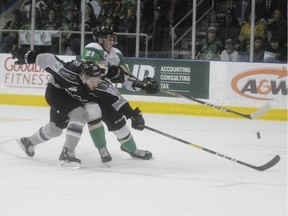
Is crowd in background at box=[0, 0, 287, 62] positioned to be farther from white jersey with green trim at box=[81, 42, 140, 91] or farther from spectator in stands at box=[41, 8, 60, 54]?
white jersey with green trim at box=[81, 42, 140, 91]

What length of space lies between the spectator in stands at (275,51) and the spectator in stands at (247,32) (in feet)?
0.50

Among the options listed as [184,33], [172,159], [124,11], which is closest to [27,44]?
[124,11]

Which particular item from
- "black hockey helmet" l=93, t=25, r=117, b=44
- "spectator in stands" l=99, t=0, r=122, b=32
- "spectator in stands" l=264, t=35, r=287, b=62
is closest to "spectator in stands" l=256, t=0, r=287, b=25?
"spectator in stands" l=264, t=35, r=287, b=62

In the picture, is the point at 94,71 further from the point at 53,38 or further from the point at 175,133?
the point at 53,38

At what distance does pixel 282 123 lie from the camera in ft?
30.6

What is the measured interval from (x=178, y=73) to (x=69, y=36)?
1994mm

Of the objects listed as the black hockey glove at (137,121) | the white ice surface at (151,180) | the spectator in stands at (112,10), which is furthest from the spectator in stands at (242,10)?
the black hockey glove at (137,121)

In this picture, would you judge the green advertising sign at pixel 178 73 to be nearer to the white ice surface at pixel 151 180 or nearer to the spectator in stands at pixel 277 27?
the spectator in stands at pixel 277 27

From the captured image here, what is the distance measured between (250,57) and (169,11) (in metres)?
1.67

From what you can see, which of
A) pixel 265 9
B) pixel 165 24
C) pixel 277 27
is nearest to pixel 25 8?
pixel 165 24

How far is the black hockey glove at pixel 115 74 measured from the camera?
602 centimetres

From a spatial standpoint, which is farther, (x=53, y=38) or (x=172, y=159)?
(x=53, y=38)

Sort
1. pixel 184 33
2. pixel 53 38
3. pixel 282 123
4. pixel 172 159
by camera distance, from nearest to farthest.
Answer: pixel 172 159, pixel 282 123, pixel 184 33, pixel 53 38

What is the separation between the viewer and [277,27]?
33.2ft
